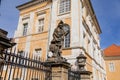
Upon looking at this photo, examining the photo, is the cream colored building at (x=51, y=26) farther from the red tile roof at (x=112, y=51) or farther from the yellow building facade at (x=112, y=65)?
the red tile roof at (x=112, y=51)

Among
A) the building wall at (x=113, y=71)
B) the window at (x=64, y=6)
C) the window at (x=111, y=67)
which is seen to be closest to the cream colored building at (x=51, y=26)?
the window at (x=64, y=6)

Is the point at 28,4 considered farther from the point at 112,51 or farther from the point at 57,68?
the point at 112,51

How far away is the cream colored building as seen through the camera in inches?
607

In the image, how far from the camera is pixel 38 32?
18.8 metres

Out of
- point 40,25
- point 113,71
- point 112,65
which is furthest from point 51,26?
point 113,71

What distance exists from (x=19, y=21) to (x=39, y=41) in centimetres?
533

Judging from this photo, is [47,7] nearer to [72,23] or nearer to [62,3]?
[62,3]

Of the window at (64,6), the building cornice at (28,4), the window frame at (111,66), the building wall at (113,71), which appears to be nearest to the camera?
the window at (64,6)

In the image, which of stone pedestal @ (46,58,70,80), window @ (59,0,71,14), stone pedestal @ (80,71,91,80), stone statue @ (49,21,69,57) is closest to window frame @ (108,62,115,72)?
window @ (59,0,71,14)

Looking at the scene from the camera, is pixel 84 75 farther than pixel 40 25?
No

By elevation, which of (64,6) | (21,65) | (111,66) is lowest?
(21,65)

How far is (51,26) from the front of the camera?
57.5 ft

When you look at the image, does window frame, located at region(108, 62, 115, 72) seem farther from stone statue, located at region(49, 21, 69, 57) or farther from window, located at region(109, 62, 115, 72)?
→ stone statue, located at region(49, 21, 69, 57)

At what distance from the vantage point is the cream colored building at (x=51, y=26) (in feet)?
50.6
